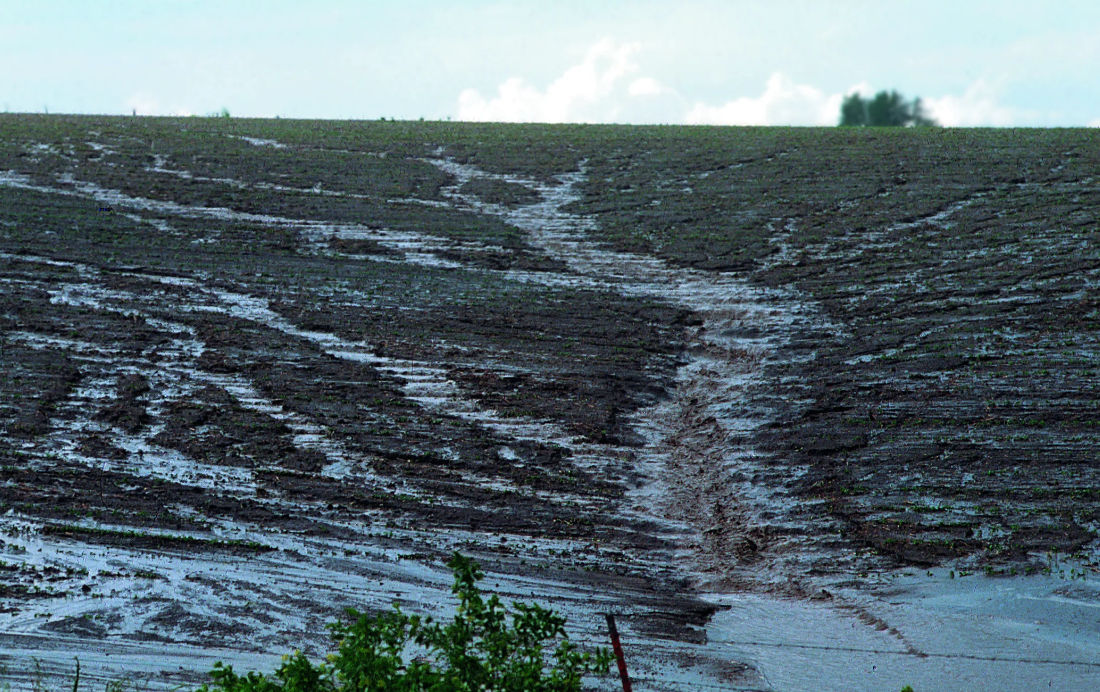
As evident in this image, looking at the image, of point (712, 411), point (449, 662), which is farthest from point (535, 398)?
point (449, 662)

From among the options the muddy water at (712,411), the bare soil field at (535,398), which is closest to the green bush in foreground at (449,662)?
the bare soil field at (535,398)

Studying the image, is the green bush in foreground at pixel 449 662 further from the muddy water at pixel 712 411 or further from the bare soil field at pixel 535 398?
the muddy water at pixel 712 411

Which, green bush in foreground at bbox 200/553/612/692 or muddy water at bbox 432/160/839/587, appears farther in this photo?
muddy water at bbox 432/160/839/587

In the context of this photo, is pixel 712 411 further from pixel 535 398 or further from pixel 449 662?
pixel 449 662

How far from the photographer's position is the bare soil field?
7590mm

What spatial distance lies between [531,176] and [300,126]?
30.0ft

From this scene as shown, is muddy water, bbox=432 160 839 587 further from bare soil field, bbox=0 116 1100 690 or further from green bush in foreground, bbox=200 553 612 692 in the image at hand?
green bush in foreground, bbox=200 553 612 692

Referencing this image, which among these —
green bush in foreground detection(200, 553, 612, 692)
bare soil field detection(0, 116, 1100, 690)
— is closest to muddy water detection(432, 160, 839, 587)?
bare soil field detection(0, 116, 1100, 690)

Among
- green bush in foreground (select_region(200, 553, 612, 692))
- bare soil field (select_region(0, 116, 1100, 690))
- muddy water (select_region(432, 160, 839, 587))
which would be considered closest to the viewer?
green bush in foreground (select_region(200, 553, 612, 692))

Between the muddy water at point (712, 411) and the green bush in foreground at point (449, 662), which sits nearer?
the green bush in foreground at point (449, 662)

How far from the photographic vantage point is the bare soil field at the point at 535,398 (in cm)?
759

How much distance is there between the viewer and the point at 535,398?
11.0 meters

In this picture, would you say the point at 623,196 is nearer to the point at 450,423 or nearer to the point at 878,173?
the point at 878,173

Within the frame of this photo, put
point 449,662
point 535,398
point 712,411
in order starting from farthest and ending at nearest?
point 535,398
point 712,411
point 449,662
